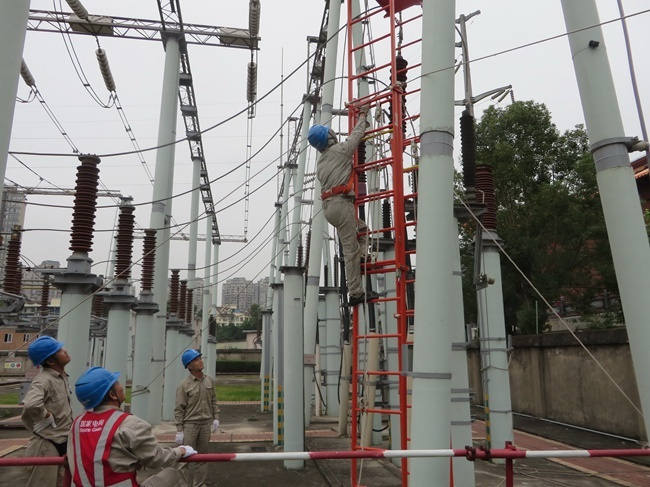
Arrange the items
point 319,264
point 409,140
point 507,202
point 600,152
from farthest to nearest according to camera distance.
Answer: point 507,202
point 319,264
point 409,140
point 600,152

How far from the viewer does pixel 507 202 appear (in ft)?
64.7

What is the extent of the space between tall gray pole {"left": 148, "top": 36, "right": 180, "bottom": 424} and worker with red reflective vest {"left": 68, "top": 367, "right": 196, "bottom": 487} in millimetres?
7904

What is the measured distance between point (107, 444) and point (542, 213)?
18.0 meters

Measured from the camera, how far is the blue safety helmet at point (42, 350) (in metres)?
4.53

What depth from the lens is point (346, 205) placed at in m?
5.25

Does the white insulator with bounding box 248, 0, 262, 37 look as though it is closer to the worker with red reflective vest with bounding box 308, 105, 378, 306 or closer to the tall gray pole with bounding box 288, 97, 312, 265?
the tall gray pole with bounding box 288, 97, 312, 265

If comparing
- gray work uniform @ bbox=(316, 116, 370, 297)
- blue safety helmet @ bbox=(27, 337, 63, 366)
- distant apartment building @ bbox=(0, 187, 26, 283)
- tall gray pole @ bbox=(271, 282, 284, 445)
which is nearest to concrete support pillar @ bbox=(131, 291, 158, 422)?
tall gray pole @ bbox=(271, 282, 284, 445)

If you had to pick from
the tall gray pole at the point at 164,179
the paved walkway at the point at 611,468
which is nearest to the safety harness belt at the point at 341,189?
the paved walkway at the point at 611,468

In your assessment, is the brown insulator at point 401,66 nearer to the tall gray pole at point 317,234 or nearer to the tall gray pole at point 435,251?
the tall gray pole at point 435,251

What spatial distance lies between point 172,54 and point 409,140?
28.4 feet

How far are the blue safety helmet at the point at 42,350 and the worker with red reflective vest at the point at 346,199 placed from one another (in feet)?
9.09

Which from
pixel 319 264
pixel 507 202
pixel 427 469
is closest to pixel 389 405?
pixel 319 264

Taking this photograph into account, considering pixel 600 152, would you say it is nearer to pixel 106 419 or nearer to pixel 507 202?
pixel 106 419

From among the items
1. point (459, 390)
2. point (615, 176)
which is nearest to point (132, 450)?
point (459, 390)
